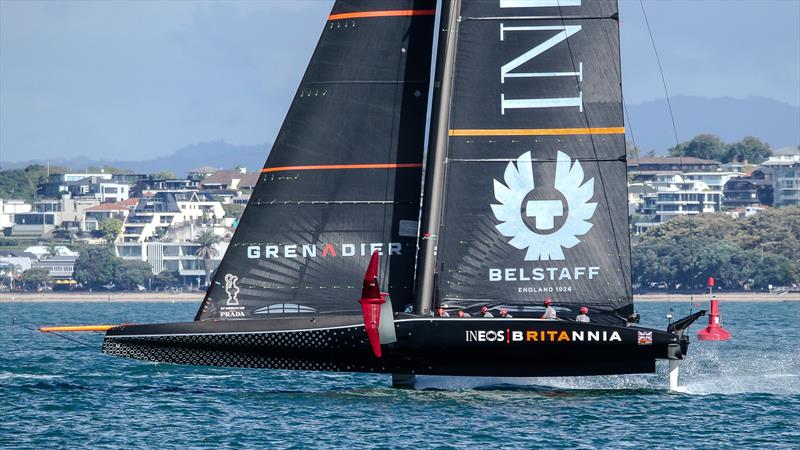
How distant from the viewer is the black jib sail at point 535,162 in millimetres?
24844

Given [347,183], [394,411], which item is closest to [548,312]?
[394,411]

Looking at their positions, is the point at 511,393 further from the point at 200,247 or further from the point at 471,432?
the point at 200,247

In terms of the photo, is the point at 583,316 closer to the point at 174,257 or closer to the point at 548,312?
the point at 548,312

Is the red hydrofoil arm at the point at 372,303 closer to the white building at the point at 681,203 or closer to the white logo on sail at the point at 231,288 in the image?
the white logo on sail at the point at 231,288

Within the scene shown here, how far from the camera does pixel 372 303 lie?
912 inches

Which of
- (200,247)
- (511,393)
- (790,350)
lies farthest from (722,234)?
(511,393)

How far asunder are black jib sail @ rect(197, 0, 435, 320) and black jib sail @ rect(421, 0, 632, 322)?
669mm

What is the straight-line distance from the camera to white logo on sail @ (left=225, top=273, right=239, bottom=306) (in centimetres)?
2516

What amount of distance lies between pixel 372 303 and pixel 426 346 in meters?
1.22

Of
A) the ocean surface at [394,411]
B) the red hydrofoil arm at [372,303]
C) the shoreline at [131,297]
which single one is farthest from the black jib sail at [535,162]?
the shoreline at [131,297]

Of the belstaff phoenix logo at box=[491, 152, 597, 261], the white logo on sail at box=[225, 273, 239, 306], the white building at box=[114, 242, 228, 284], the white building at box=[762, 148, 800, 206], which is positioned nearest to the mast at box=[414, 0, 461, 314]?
the belstaff phoenix logo at box=[491, 152, 597, 261]

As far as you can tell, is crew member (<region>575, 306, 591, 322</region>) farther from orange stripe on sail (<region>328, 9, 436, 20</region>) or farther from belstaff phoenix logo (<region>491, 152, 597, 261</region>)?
orange stripe on sail (<region>328, 9, 436, 20</region>)

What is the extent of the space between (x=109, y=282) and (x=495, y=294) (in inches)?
5840

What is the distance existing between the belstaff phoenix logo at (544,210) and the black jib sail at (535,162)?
2 centimetres
